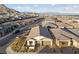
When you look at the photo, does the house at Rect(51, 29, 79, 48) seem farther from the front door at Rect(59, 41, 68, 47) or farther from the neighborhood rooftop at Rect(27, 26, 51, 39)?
the neighborhood rooftop at Rect(27, 26, 51, 39)

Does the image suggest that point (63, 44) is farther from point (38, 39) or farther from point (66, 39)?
point (38, 39)

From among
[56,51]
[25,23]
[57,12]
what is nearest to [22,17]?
[25,23]

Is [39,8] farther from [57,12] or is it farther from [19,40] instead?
[19,40]

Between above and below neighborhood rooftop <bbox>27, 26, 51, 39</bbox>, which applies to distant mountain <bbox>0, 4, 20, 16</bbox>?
above

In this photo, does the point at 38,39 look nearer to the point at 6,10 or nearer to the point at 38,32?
the point at 38,32

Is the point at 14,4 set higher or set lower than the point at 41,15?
higher

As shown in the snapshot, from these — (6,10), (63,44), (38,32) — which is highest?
(6,10)

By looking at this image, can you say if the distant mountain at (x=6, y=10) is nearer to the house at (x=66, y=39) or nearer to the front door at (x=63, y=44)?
the house at (x=66, y=39)

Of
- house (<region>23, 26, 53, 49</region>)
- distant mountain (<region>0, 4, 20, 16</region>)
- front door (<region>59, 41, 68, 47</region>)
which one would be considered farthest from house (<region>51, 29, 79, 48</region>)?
distant mountain (<region>0, 4, 20, 16</region>)

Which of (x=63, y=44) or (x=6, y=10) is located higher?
(x=6, y=10)

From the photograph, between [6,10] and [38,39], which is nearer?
[38,39]

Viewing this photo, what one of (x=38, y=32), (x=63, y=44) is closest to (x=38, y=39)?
(x=38, y=32)
